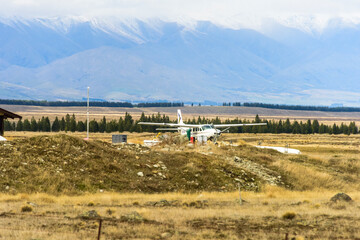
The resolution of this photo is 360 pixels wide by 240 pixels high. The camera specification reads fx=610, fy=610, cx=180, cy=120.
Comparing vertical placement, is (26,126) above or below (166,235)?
below

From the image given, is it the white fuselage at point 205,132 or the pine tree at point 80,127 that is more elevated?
the white fuselage at point 205,132

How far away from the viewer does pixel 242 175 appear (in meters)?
36.5

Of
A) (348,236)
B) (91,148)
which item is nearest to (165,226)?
(348,236)

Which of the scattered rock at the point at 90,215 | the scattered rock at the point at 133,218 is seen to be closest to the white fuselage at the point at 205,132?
the scattered rock at the point at 90,215

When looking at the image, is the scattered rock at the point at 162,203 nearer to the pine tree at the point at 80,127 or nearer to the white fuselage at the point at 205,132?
the white fuselage at the point at 205,132

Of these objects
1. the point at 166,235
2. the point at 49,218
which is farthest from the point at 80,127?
the point at 166,235

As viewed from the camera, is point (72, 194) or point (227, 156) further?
point (227, 156)

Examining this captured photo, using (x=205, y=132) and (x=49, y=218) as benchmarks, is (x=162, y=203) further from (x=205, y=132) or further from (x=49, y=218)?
(x=205, y=132)

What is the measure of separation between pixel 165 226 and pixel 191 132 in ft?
133

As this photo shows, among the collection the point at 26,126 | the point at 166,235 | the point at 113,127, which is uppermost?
the point at 166,235

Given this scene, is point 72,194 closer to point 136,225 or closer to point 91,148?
point 91,148

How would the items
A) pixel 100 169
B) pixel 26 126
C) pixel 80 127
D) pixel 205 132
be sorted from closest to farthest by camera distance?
1. pixel 100 169
2. pixel 205 132
3. pixel 26 126
4. pixel 80 127

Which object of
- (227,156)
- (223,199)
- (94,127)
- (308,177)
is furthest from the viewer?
(94,127)

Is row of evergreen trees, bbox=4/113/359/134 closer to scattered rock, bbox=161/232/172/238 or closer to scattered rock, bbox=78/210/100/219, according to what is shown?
scattered rock, bbox=78/210/100/219
